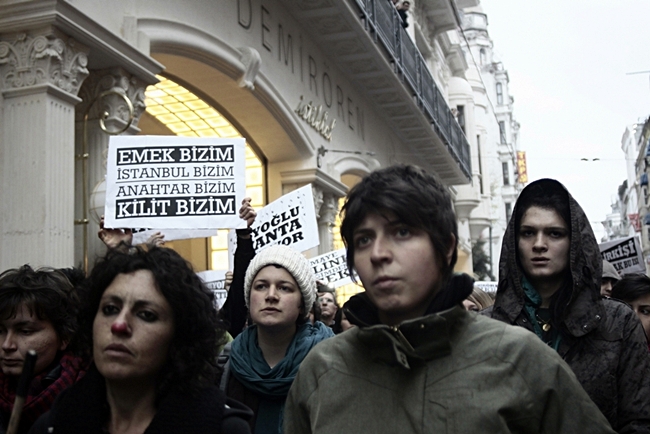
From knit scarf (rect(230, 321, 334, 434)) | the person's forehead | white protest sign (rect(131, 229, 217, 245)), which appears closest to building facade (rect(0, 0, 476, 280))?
white protest sign (rect(131, 229, 217, 245))

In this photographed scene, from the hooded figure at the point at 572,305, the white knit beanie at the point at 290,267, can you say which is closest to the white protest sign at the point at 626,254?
the white knit beanie at the point at 290,267

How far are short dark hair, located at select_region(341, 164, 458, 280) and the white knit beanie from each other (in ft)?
6.18

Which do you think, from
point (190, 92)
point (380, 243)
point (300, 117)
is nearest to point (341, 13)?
point (300, 117)

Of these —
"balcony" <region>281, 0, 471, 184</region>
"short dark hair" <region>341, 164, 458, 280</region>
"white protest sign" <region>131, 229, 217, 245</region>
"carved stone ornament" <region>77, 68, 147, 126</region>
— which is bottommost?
"short dark hair" <region>341, 164, 458, 280</region>

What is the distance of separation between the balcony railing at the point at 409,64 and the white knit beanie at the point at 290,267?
33.1 ft

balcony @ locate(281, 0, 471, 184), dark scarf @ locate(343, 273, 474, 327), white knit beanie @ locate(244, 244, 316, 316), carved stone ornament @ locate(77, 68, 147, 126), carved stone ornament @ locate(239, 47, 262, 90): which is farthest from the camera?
balcony @ locate(281, 0, 471, 184)

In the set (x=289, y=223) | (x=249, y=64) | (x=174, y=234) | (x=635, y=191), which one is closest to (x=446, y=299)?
(x=174, y=234)

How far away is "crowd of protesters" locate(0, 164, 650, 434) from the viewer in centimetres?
192

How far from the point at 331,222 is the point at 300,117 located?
2.22 m

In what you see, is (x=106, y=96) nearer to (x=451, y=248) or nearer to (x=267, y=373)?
Result: (x=267, y=373)

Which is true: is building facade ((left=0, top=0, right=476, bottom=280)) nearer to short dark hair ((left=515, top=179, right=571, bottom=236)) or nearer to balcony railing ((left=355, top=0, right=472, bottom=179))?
balcony railing ((left=355, top=0, right=472, bottom=179))

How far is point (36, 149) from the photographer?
6379mm

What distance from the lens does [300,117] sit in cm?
1295

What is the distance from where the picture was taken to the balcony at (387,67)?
13398 mm
